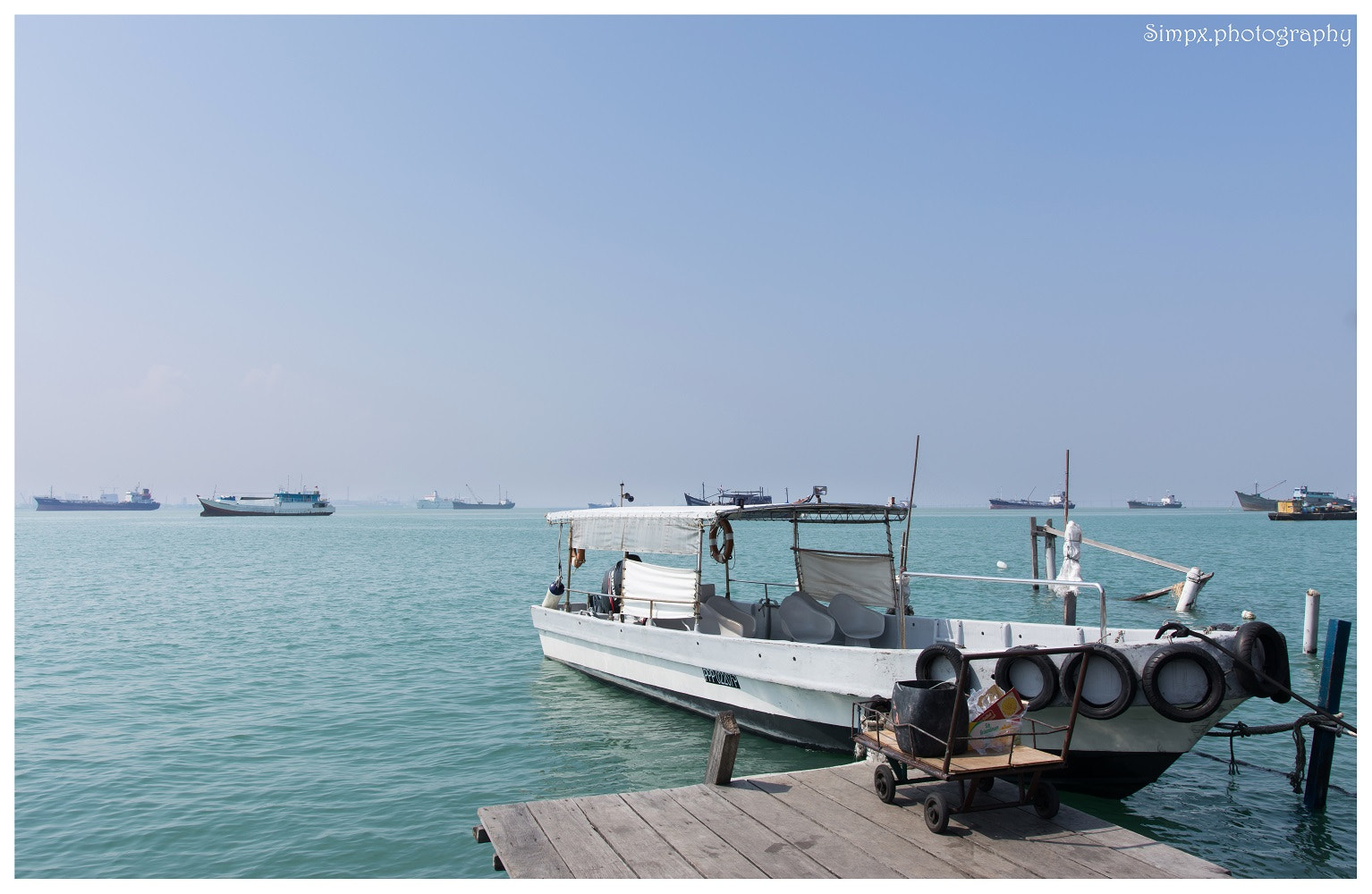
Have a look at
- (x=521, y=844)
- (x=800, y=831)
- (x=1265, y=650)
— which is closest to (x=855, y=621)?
(x=1265, y=650)

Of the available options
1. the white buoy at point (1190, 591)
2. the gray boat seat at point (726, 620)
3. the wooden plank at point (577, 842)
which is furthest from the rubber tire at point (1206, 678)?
the white buoy at point (1190, 591)

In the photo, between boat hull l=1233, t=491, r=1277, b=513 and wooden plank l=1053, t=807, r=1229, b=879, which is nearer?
wooden plank l=1053, t=807, r=1229, b=879

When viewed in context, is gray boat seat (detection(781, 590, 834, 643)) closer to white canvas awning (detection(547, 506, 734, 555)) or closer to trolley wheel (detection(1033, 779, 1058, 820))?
white canvas awning (detection(547, 506, 734, 555))

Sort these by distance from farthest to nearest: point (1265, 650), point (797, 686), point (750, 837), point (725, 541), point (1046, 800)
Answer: point (725, 541), point (797, 686), point (1265, 650), point (1046, 800), point (750, 837)

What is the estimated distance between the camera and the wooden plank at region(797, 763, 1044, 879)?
6.74 meters

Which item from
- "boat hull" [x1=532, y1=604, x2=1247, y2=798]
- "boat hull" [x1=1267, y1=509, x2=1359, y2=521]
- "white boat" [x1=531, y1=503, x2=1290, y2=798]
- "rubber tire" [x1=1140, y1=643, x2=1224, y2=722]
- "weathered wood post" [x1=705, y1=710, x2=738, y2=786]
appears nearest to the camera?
"weathered wood post" [x1=705, y1=710, x2=738, y2=786]

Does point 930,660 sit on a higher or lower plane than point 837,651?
higher

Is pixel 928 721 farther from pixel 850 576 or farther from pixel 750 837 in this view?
pixel 850 576

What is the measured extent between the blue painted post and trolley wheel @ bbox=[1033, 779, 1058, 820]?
5.19 m

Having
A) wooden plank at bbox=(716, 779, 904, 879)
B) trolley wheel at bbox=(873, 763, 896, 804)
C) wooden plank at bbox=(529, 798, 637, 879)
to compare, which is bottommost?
wooden plank at bbox=(529, 798, 637, 879)

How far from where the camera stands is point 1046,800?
771 cm

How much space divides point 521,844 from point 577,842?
0.47 m

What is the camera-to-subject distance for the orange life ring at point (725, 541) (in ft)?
46.2

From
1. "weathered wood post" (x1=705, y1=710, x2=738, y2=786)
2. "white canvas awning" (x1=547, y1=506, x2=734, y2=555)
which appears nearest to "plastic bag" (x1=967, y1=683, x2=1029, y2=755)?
"weathered wood post" (x1=705, y1=710, x2=738, y2=786)
